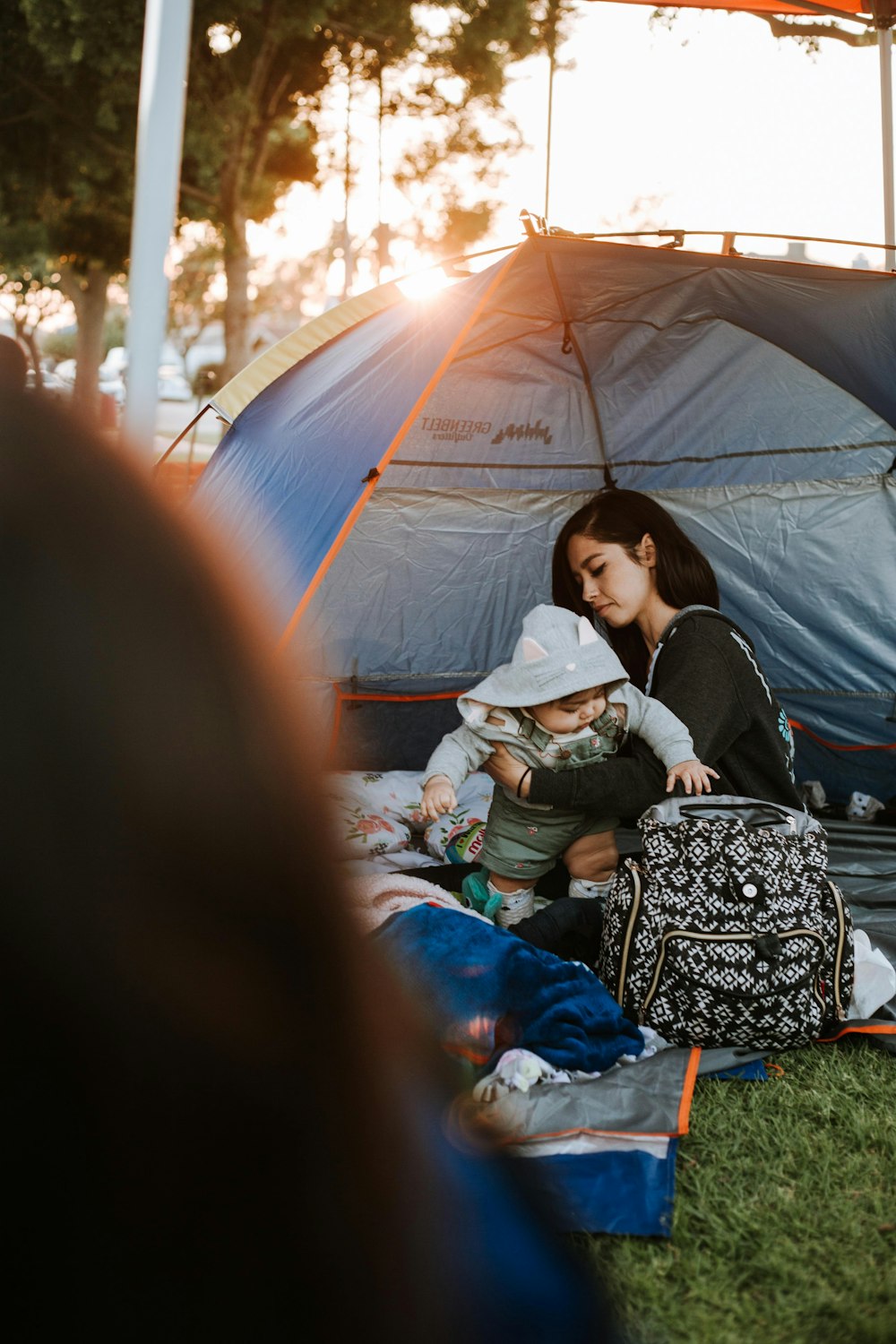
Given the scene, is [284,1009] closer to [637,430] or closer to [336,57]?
[637,430]

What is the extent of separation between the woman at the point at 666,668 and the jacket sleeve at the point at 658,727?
0.16 ft

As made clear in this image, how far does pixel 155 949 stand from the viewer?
0.43 m

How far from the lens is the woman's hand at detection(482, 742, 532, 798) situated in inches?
122

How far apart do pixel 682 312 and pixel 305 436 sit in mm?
1498

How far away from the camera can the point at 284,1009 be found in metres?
0.46

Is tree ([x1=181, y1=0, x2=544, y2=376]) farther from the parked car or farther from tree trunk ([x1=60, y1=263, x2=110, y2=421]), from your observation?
the parked car

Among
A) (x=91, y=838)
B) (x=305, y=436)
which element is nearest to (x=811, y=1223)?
(x=91, y=838)

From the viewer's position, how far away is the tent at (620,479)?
386 cm

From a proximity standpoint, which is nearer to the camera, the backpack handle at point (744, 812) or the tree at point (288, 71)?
the backpack handle at point (744, 812)

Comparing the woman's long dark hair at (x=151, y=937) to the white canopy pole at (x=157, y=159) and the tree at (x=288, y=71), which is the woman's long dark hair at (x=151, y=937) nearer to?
the white canopy pole at (x=157, y=159)

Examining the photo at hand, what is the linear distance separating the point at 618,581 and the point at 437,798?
104 centimetres

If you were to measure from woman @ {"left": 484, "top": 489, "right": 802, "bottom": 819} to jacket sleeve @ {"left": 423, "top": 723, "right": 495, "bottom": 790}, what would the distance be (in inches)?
1.8

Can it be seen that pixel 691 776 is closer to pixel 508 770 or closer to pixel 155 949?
pixel 508 770

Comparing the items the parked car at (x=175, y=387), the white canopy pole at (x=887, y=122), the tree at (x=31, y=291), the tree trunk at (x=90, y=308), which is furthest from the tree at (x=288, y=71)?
the parked car at (x=175, y=387)
